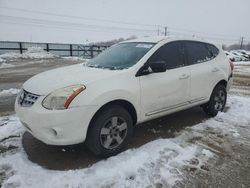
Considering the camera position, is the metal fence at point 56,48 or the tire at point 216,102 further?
the metal fence at point 56,48

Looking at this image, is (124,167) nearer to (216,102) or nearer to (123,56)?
(123,56)

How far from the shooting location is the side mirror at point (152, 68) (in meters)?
3.41

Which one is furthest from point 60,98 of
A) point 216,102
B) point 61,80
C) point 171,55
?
point 216,102

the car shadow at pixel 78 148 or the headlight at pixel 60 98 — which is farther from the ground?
the headlight at pixel 60 98

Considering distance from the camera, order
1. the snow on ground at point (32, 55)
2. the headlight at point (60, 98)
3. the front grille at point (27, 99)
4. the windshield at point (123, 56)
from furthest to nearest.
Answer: the snow on ground at point (32, 55)
the windshield at point (123, 56)
the front grille at point (27, 99)
the headlight at point (60, 98)

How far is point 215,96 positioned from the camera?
16.2 ft

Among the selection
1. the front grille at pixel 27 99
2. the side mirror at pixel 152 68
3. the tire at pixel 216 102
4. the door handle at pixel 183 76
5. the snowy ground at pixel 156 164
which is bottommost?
the snowy ground at pixel 156 164

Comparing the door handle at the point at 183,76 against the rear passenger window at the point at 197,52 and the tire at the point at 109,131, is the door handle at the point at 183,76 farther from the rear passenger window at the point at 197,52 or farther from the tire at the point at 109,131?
the tire at the point at 109,131

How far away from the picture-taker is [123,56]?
3.91 meters

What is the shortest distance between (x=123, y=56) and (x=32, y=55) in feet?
58.5

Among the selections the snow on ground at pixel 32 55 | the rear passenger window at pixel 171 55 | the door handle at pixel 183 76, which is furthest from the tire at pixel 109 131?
the snow on ground at pixel 32 55

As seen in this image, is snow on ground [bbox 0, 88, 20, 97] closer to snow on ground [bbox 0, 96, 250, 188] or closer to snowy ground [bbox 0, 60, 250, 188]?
snowy ground [bbox 0, 60, 250, 188]

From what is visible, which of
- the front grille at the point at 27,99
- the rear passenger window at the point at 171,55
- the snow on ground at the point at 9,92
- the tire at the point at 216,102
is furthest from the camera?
the snow on ground at the point at 9,92

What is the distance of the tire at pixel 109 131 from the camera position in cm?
300
